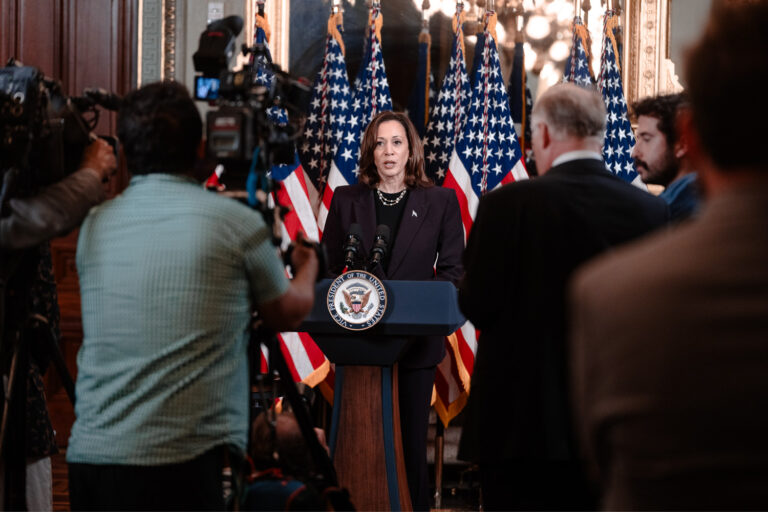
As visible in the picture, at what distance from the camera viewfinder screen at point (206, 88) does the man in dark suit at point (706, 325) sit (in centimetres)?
151

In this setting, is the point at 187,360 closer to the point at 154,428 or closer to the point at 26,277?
the point at 154,428

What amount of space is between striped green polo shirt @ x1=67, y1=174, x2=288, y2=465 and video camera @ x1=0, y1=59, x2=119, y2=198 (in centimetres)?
44

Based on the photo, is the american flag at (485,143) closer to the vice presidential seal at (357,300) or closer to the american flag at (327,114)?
the american flag at (327,114)

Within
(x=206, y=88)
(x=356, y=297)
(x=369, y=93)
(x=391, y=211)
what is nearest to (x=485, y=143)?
(x=369, y=93)

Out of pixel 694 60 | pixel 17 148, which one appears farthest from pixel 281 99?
pixel 694 60

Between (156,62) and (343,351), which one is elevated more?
(156,62)

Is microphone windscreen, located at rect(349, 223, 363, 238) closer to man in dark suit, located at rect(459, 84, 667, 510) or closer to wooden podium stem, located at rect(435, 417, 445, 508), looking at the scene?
man in dark suit, located at rect(459, 84, 667, 510)

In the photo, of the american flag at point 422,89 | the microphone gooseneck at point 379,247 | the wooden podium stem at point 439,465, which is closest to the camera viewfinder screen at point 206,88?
the microphone gooseneck at point 379,247

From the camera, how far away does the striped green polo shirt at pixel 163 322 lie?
174 cm

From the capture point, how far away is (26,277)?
2252mm

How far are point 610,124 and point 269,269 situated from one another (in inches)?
145

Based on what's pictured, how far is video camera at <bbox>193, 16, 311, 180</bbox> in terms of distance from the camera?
2039 millimetres

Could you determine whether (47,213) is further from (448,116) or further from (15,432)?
(448,116)

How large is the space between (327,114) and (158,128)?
3.20 meters
